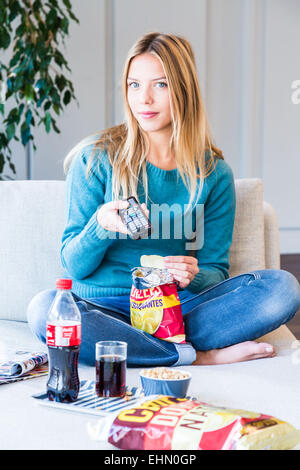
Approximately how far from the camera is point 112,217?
57.2 inches

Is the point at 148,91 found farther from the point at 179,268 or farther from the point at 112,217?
the point at 179,268

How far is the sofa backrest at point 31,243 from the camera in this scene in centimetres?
169

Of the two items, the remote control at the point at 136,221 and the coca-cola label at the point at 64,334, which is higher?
the remote control at the point at 136,221

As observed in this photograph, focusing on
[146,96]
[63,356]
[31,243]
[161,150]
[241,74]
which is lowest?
[63,356]

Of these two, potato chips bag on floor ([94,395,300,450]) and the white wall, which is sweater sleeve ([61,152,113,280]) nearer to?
potato chips bag on floor ([94,395,300,450])

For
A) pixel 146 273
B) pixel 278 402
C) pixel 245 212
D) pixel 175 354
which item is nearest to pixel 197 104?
pixel 245 212

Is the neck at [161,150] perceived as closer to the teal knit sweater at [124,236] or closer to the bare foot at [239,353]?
the teal knit sweater at [124,236]

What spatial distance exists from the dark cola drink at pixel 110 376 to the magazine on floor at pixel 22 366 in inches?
8.8

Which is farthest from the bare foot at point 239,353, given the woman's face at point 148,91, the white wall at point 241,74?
the white wall at point 241,74

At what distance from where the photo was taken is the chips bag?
4.60ft

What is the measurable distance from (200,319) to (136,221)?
0.30m

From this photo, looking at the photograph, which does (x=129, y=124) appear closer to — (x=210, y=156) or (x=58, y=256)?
(x=210, y=156)

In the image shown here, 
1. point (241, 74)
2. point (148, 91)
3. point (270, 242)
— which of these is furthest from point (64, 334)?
point (241, 74)

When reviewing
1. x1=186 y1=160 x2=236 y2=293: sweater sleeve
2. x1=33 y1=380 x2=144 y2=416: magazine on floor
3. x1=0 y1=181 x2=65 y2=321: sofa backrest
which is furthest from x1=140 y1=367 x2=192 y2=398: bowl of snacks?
x1=0 y1=181 x2=65 y2=321: sofa backrest
